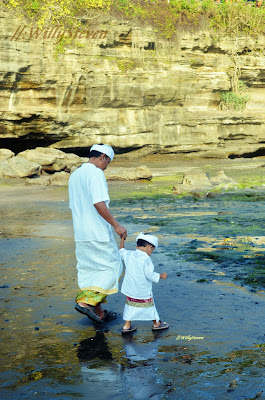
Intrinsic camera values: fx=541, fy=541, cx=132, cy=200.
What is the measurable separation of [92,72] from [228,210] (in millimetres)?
18223

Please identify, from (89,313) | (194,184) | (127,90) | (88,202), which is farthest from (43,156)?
(89,313)

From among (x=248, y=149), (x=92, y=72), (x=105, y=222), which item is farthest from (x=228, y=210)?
(x=248, y=149)

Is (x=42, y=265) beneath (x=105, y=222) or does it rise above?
beneath

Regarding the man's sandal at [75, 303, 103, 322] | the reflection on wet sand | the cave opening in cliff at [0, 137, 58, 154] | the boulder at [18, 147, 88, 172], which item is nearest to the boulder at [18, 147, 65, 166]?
the boulder at [18, 147, 88, 172]

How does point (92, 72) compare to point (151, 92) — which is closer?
point (92, 72)

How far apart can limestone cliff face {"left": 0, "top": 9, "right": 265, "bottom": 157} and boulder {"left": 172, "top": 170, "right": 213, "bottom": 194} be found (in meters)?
11.7

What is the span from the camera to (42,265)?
8.40 meters

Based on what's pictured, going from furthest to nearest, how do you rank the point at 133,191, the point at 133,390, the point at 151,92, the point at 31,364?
the point at 151,92
the point at 133,191
the point at 31,364
the point at 133,390

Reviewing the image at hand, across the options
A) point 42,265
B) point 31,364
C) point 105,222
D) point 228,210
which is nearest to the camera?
point 31,364

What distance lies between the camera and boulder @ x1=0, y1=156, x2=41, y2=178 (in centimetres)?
2520

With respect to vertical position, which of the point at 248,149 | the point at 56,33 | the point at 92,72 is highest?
the point at 56,33

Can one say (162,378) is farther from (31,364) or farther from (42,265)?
(42,265)

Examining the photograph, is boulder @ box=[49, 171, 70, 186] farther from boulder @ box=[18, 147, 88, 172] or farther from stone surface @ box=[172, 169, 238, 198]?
stone surface @ box=[172, 169, 238, 198]

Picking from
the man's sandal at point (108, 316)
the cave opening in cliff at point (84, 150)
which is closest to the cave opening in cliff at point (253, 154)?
the cave opening in cliff at point (84, 150)
